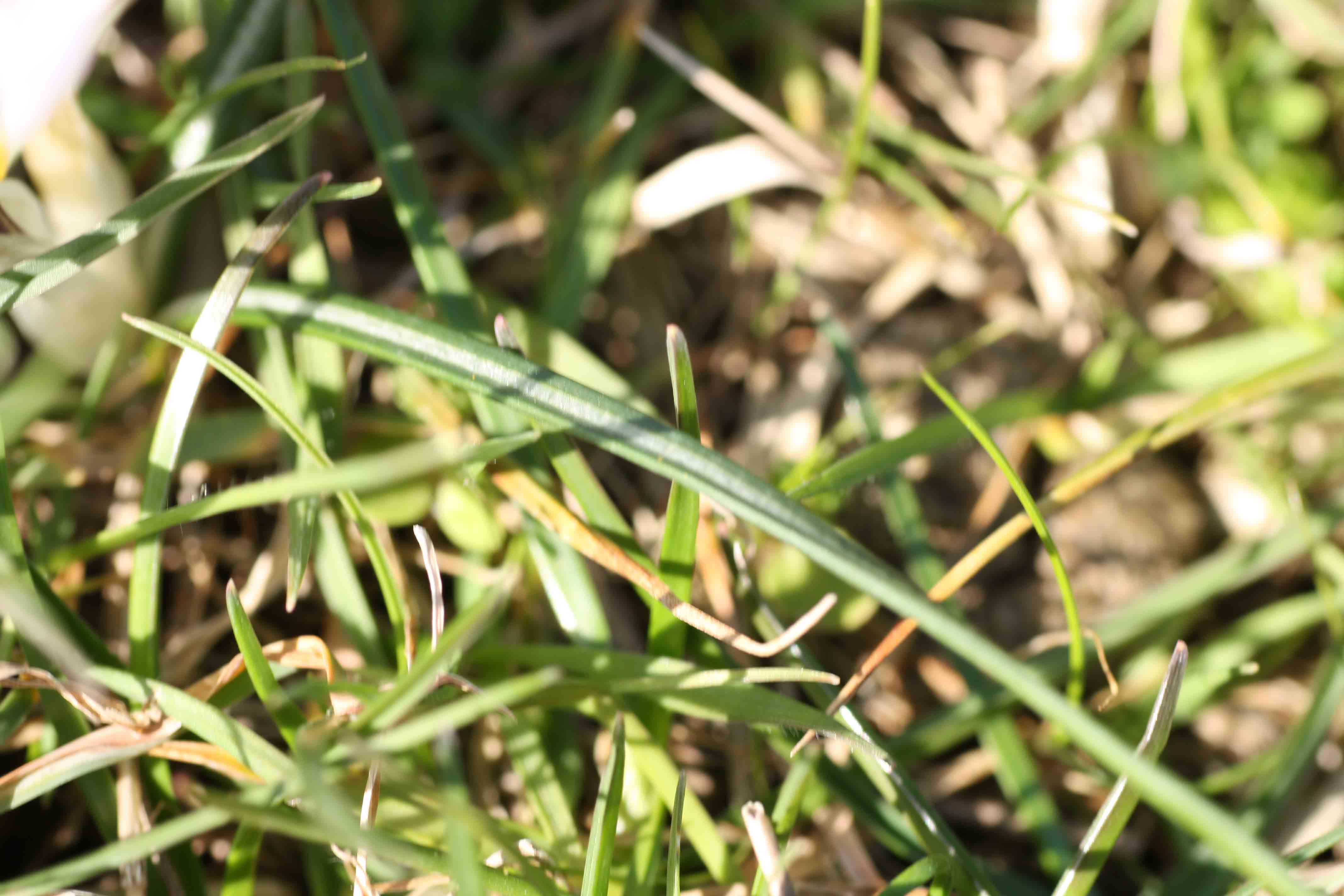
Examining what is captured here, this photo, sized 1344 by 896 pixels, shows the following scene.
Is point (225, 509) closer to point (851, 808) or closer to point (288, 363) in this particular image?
point (288, 363)

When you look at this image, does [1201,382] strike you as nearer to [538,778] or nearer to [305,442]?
[538,778]

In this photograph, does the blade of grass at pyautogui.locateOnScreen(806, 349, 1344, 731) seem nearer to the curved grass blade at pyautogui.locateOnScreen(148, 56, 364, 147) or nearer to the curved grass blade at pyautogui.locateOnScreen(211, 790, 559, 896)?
the curved grass blade at pyautogui.locateOnScreen(211, 790, 559, 896)

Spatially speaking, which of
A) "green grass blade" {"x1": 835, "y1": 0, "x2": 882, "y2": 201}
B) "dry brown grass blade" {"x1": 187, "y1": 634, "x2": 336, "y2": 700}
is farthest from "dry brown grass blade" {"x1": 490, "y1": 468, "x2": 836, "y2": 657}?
"green grass blade" {"x1": 835, "y1": 0, "x2": 882, "y2": 201}

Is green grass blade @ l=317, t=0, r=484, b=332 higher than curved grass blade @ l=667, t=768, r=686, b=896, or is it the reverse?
green grass blade @ l=317, t=0, r=484, b=332

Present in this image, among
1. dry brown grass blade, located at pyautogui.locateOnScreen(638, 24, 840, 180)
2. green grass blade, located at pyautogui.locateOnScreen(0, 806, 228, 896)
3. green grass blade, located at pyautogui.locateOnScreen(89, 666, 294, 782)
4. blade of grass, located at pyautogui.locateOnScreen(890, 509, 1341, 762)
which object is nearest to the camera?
green grass blade, located at pyautogui.locateOnScreen(0, 806, 228, 896)

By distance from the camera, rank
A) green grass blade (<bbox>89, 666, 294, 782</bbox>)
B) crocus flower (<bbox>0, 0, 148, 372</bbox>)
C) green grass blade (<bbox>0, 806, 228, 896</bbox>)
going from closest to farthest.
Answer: green grass blade (<bbox>0, 806, 228, 896</bbox>), green grass blade (<bbox>89, 666, 294, 782</bbox>), crocus flower (<bbox>0, 0, 148, 372</bbox>)

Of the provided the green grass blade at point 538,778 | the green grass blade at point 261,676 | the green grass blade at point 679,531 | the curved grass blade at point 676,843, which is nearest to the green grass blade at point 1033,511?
the green grass blade at point 679,531

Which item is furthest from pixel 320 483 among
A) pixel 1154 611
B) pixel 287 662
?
pixel 1154 611
